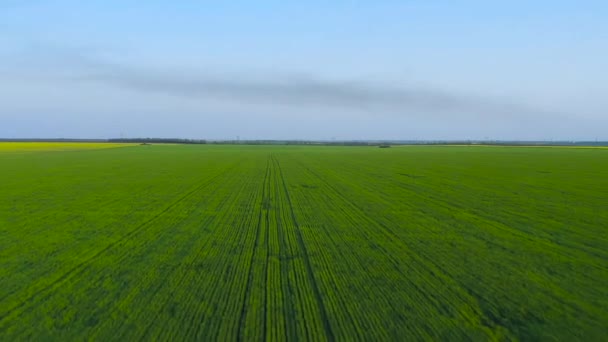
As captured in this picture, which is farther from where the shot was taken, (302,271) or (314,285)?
(302,271)

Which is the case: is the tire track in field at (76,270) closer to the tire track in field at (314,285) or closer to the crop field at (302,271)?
the crop field at (302,271)

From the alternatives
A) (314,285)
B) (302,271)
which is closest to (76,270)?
(302,271)

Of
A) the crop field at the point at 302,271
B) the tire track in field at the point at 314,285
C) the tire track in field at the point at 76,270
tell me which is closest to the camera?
the tire track in field at the point at 314,285

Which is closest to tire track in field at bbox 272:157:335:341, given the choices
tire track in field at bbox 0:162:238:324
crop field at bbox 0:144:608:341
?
crop field at bbox 0:144:608:341

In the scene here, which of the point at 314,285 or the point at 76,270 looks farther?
the point at 76,270

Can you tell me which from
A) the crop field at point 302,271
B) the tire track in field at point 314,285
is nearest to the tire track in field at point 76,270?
the crop field at point 302,271

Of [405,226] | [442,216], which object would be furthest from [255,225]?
[442,216]

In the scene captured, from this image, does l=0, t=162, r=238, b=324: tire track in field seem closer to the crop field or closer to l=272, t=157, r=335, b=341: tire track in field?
the crop field

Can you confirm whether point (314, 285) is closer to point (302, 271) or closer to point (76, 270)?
point (302, 271)

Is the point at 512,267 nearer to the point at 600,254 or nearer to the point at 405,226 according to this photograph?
the point at 600,254
